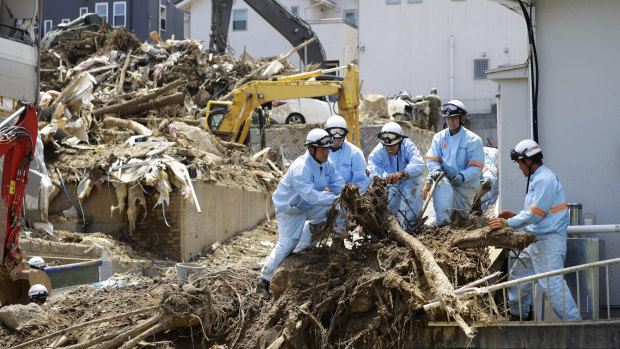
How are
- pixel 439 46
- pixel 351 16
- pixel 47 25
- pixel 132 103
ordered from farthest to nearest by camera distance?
pixel 47 25, pixel 351 16, pixel 439 46, pixel 132 103

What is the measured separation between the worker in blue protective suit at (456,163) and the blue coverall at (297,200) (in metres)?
1.31

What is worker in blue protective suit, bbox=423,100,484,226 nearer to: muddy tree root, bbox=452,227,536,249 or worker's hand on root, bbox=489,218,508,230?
muddy tree root, bbox=452,227,536,249

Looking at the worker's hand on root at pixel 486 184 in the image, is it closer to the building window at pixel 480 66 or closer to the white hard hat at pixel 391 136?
the white hard hat at pixel 391 136

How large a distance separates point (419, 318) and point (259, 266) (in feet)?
9.95

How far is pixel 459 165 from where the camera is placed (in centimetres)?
1034

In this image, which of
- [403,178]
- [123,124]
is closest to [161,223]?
[123,124]

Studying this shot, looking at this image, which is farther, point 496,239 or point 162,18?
point 162,18

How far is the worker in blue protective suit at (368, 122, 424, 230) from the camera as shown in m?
10.1

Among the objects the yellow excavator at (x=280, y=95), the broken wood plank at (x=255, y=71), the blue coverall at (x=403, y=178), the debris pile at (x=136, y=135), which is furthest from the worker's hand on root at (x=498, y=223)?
the broken wood plank at (x=255, y=71)

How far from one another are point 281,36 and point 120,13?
344 inches

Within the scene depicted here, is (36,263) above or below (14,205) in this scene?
below

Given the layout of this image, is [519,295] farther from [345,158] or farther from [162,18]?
[162,18]

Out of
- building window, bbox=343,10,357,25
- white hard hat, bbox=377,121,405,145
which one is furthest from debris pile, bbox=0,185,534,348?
building window, bbox=343,10,357,25

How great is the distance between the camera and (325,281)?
8.53 metres
